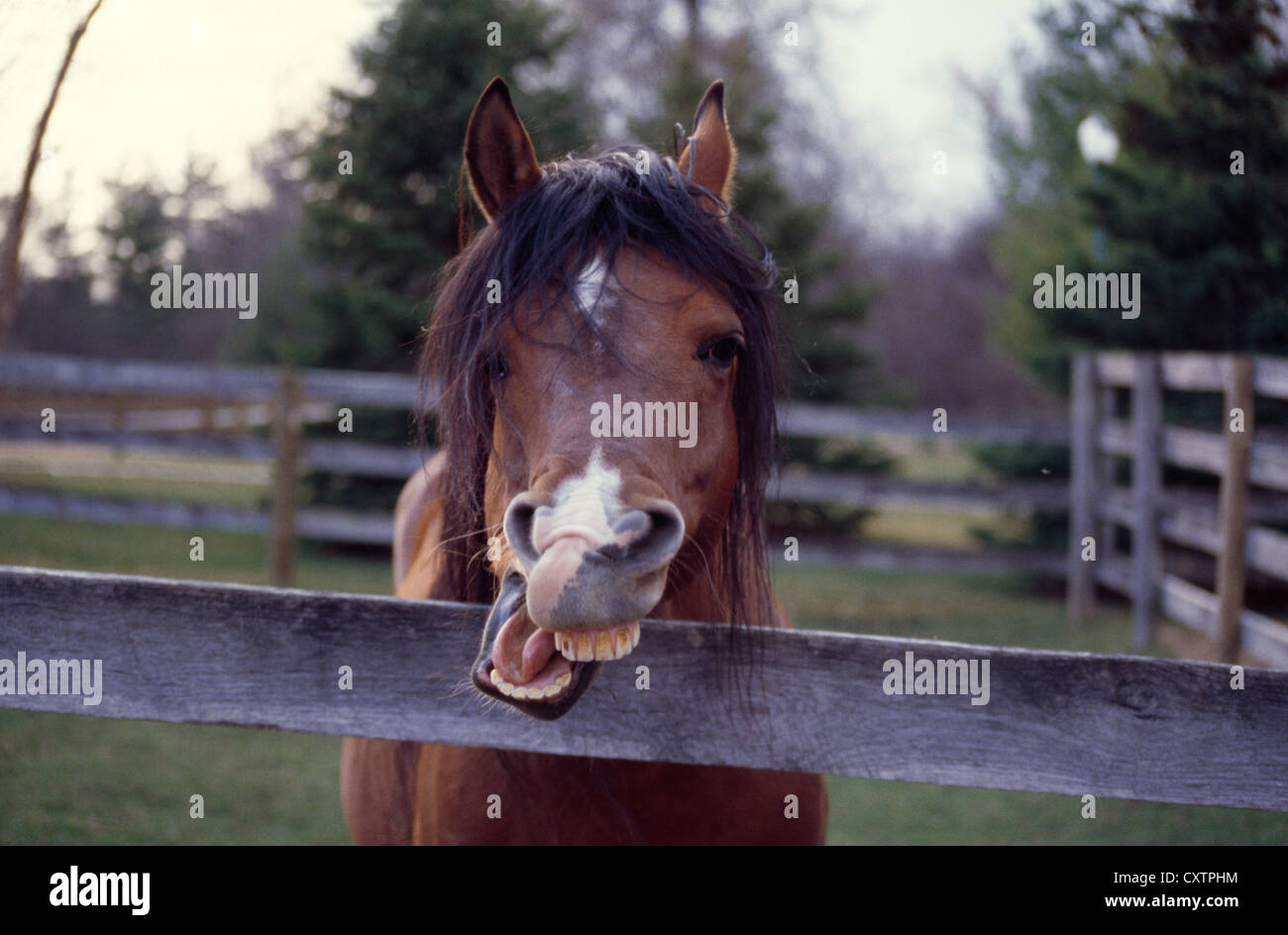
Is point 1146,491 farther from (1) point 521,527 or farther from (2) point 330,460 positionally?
(2) point 330,460

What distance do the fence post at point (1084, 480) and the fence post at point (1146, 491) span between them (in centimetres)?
84

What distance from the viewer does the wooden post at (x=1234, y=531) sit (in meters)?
5.35

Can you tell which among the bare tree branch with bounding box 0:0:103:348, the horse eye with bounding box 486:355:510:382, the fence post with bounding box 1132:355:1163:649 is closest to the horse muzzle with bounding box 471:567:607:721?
the horse eye with bounding box 486:355:510:382

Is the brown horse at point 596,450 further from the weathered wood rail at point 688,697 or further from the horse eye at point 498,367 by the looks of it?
the weathered wood rail at point 688,697

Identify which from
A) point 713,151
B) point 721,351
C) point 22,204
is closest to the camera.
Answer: point 721,351

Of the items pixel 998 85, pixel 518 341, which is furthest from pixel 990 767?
pixel 998 85

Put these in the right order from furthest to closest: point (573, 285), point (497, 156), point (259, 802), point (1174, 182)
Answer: point (1174, 182), point (259, 802), point (497, 156), point (573, 285)

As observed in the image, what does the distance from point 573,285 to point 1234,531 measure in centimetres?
510

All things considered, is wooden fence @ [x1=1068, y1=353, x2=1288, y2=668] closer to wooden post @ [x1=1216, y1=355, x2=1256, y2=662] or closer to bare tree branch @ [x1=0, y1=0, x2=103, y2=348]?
wooden post @ [x1=1216, y1=355, x2=1256, y2=662]

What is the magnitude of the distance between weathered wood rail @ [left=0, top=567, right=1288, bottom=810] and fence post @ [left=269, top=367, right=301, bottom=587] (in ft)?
21.8

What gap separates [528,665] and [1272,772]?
1.37 m

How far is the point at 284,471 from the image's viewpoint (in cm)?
841

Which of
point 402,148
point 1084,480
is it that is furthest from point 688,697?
point 402,148

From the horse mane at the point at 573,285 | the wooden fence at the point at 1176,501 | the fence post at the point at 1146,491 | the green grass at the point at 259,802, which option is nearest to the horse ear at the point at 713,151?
the horse mane at the point at 573,285
